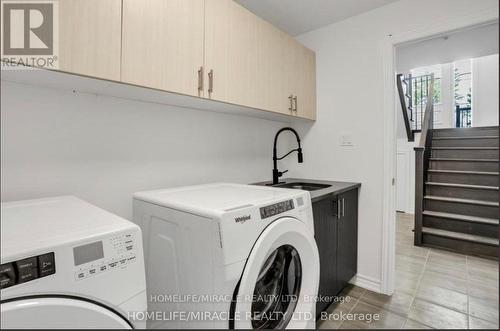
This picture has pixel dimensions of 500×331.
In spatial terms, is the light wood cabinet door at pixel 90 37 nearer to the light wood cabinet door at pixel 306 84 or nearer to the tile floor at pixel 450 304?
the tile floor at pixel 450 304

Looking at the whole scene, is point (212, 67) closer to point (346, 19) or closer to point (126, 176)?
point (126, 176)

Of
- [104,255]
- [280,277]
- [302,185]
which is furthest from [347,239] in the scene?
[104,255]

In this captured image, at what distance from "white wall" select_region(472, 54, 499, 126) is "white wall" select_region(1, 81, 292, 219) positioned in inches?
59.5

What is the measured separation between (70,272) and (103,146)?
0.88m

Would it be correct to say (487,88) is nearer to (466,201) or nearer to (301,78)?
(466,201)

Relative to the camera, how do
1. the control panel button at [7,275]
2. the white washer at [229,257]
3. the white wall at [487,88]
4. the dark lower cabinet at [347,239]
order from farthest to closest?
the dark lower cabinet at [347,239], the white washer at [229,257], the control panel button at [7,275], the white wall at [487,88]

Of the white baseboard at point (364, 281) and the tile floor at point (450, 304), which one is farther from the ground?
the tile floor at point (450, 304)

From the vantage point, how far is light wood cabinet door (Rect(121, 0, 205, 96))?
45.0 inches

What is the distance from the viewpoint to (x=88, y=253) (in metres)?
0.69

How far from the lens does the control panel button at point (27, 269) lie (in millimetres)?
600

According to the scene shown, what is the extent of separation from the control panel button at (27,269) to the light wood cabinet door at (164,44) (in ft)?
2.59

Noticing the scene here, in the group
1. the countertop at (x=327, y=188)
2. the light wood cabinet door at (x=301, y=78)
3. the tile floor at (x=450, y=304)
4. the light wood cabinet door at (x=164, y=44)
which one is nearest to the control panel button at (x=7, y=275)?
the tile floor at (x=450, y=304)

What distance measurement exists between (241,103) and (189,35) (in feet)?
1.62

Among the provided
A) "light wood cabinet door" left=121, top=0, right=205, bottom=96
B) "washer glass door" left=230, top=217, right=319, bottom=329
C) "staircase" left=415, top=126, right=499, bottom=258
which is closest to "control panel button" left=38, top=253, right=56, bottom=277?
"washer glass door" left=230, top=217, right=319, bottom=329
